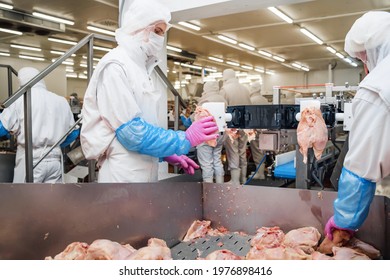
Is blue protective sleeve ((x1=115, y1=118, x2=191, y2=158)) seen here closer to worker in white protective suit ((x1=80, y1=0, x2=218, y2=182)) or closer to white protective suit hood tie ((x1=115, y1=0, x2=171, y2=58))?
worker in white protective suit ((x1=80, y1=0, x2=218, y2=182))

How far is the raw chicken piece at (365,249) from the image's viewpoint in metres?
1.30

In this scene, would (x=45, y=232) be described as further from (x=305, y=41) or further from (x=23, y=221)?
(x=305, y=41)

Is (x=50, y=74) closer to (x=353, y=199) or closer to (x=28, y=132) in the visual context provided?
(x=28, y=132)

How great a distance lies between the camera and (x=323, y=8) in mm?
6555

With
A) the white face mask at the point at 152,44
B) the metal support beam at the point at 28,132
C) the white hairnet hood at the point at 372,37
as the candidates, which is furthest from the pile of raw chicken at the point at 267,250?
the metal support beam at the point at 28,132

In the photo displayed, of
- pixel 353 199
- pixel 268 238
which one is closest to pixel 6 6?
pixel 268 238

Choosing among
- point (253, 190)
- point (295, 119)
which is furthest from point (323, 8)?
point (253, 190)

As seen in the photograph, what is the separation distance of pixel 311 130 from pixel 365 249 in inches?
24.6

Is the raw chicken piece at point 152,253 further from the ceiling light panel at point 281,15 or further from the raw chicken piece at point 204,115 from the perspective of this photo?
the ceiling light panel at point 281,15

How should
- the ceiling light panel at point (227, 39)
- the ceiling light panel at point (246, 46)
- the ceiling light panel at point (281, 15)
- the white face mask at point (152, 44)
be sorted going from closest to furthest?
the white face mask at point (152, 44) < the ceiling light panel at point (281, 15) < the ceiling light panel at point (227, 39) < the ceiling light panel at point (246, 46)

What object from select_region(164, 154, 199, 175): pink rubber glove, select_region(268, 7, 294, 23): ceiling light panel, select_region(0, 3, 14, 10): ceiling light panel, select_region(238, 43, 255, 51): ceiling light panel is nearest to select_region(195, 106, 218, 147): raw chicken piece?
select_region(164, 154, 199, 175): pink rubber glove

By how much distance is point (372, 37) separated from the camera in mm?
1302

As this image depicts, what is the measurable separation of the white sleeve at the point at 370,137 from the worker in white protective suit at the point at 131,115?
747 mm

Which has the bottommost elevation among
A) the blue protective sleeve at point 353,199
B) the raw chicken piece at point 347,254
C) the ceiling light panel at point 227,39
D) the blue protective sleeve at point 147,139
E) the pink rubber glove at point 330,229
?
the raw chicken piece at point 347,254
